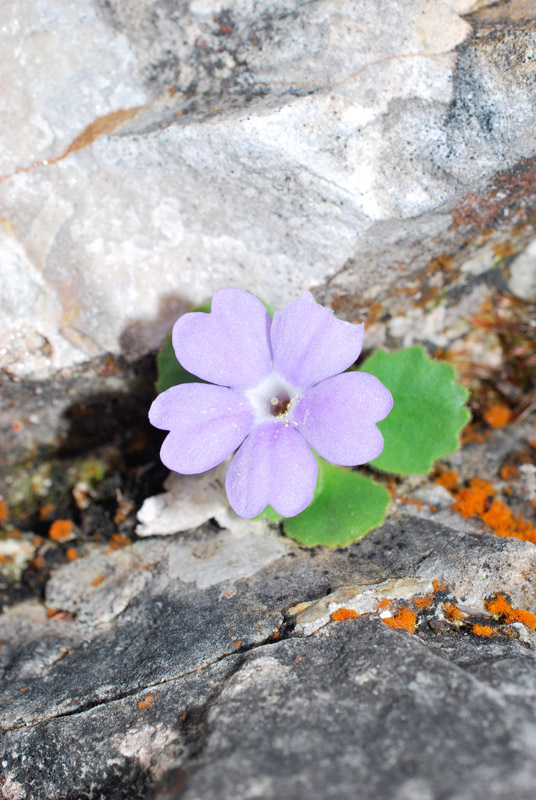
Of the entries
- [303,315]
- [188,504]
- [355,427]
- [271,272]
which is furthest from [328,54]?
[188,504]

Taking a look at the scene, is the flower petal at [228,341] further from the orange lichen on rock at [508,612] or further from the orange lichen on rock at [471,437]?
the orange lichen on rock at [471,437]

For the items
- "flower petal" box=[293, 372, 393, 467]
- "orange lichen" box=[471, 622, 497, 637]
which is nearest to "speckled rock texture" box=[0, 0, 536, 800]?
"orange lichen" box=[471, 622, 497, 637]

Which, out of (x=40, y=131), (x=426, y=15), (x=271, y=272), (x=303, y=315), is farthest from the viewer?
(x=271, y=272)

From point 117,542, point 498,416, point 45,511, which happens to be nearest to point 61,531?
point 45,511

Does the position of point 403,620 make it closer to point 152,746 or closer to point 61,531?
point 152,746

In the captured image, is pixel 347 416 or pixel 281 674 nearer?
pixel 281 674

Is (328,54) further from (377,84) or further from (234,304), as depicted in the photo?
(234,304)
